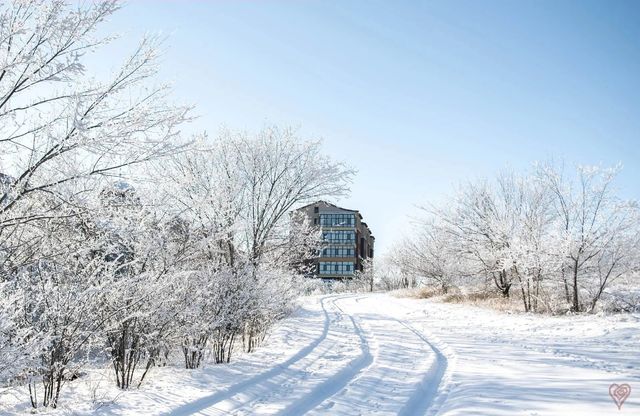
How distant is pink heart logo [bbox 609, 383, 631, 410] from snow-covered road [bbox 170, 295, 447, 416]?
2213mm

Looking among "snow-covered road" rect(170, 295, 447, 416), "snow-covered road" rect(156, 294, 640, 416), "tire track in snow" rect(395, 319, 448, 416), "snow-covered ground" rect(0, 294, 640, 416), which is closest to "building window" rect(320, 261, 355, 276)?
"snow-covered road" rect(156, 294, 640, 416)

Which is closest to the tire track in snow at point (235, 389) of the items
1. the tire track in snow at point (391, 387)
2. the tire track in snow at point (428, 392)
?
the tire track in snow at point (391, 387)

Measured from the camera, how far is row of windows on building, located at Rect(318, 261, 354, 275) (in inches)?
2943

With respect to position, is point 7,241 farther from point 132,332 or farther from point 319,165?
point 319,165

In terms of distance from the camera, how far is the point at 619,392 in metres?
5.77

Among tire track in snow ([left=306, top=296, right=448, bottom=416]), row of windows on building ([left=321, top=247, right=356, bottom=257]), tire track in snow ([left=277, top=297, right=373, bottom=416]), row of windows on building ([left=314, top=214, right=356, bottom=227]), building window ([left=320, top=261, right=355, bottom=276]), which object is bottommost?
tire track in snow ([left=277, top=297, right=373, bottom=416])

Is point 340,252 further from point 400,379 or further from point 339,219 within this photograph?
point 400,379

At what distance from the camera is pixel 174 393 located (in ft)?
21.1

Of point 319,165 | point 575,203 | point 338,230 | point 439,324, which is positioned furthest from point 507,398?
point 338,230

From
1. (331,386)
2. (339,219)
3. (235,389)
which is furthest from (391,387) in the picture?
(339,219)

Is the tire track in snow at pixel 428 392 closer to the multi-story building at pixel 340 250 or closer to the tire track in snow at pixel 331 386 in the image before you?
the tire track in snow at pixel 331 386

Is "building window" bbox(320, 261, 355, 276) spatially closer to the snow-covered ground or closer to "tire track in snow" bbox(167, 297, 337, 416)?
the snow-covered ground

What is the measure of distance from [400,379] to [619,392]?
9.82ft

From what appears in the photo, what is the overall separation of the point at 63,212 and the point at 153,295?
2.21 m
